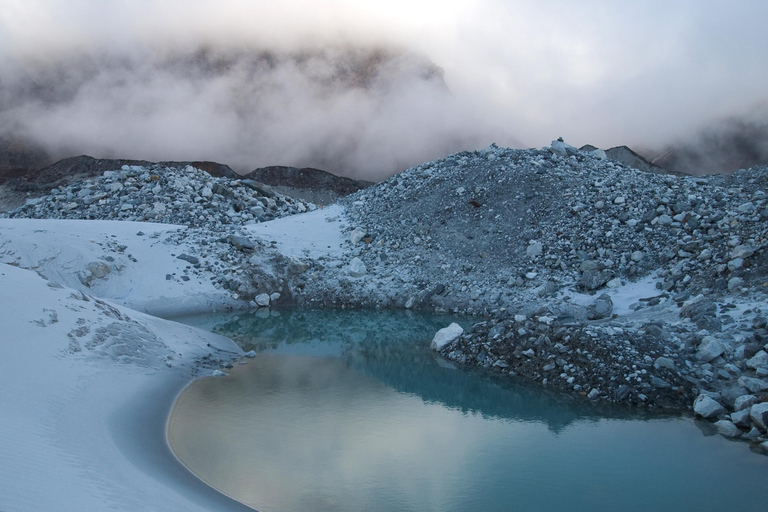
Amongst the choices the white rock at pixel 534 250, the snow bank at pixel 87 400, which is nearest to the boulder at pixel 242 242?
the snow bank at pixel 87 400

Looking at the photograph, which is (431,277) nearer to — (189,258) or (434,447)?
(189,258)

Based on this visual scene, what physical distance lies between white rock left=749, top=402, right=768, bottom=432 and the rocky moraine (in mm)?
23

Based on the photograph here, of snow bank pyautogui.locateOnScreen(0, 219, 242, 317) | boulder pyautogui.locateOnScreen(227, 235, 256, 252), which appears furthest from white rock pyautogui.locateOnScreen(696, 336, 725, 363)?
boulder pyautogui.locateOnScreen(227, 235, 256, 252)

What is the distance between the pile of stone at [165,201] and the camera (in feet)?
65.1

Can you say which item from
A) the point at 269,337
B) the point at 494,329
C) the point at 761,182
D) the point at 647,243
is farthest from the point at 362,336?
the point at 761,182

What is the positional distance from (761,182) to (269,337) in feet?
43.6

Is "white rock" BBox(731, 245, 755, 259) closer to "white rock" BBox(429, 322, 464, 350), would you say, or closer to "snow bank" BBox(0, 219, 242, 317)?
"white rock" BBox(429, 322, 464, 350)

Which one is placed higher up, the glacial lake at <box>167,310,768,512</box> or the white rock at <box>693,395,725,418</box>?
the white rock at <box>693,395,725,418</box>

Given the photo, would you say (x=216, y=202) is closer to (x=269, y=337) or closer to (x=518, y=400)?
(x=269, y=337)

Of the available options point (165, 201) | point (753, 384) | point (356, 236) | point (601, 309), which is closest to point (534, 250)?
point (601, 309)

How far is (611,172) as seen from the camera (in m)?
17.7

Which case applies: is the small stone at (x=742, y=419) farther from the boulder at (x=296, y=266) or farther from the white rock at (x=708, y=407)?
the boulder at (x=296, y=266)

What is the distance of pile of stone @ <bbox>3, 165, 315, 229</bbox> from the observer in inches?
781

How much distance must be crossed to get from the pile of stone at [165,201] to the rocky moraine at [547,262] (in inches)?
2.9
